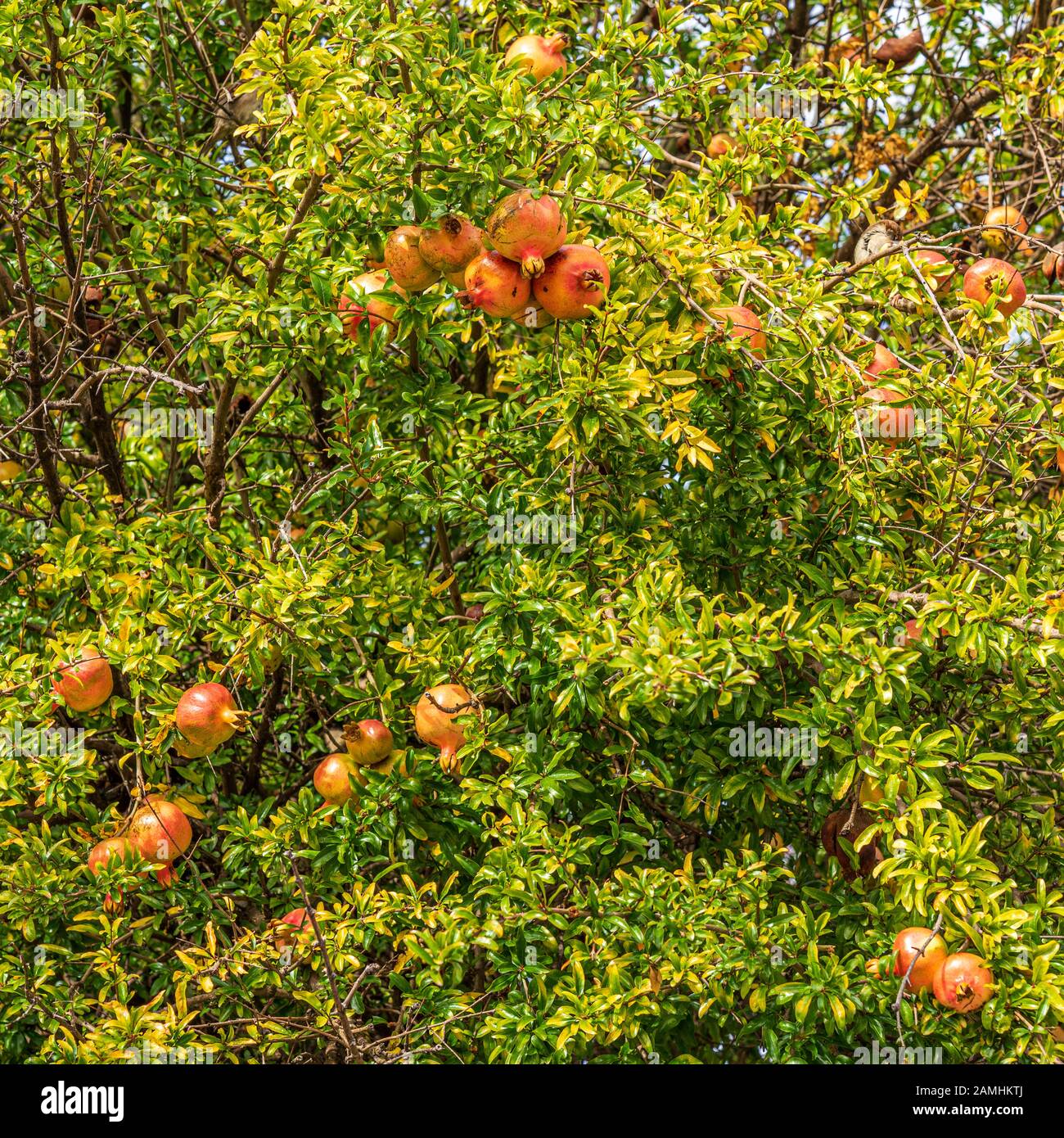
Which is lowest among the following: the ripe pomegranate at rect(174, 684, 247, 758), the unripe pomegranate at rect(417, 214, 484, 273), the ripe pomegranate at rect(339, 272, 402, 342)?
the ripe pomegranate at rect(174, 684, 247, 758)

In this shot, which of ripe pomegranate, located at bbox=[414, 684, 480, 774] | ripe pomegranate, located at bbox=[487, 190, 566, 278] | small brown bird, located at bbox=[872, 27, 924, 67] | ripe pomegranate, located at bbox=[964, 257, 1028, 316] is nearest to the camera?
ripe pomegranate, located at bbox=[487, 190, 566, 278]

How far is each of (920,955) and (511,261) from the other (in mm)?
1613

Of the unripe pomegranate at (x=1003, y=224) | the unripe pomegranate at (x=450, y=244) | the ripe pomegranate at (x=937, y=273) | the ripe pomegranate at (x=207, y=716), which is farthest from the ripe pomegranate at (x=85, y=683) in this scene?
the unripe pomegranate at (x=1003, y=224)

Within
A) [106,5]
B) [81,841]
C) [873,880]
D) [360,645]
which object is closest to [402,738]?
[360,645]

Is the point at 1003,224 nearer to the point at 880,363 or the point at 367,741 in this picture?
the point at 880,363

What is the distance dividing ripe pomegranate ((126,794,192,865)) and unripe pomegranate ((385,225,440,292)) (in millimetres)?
1344

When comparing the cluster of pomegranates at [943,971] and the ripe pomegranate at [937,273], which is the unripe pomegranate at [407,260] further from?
the cluster of pomegranates at [943,971]

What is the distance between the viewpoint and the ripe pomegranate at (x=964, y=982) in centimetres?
240

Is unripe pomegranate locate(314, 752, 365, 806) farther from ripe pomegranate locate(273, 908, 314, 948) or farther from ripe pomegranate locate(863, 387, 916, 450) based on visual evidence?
ripe pomegranate locate(863, 387, 916, 450)

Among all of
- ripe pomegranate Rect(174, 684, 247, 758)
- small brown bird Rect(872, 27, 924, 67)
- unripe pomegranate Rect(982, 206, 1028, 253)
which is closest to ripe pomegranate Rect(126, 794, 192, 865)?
ripe pomegranate Rect(174, 684, 247, 758)

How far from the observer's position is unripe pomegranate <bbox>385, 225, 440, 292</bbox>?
2758 mm

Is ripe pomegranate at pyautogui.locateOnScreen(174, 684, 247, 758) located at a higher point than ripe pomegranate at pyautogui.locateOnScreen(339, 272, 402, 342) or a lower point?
lower

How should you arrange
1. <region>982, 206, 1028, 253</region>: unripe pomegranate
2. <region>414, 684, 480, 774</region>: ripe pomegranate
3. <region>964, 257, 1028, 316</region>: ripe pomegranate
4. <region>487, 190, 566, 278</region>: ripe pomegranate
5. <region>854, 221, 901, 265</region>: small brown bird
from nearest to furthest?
<region>487, 190, 566, 278</region>: ripe pomegranate < <region>414, 684, 480, 774</region>: ripe pomegranate < <region>964, 257, 1028, 316</region>: ripe pomegranate < <region>854, 221, 901, 265</region>: small brown bird < <region>982, 206, 1028, 253</region>: unripe pomegranate
